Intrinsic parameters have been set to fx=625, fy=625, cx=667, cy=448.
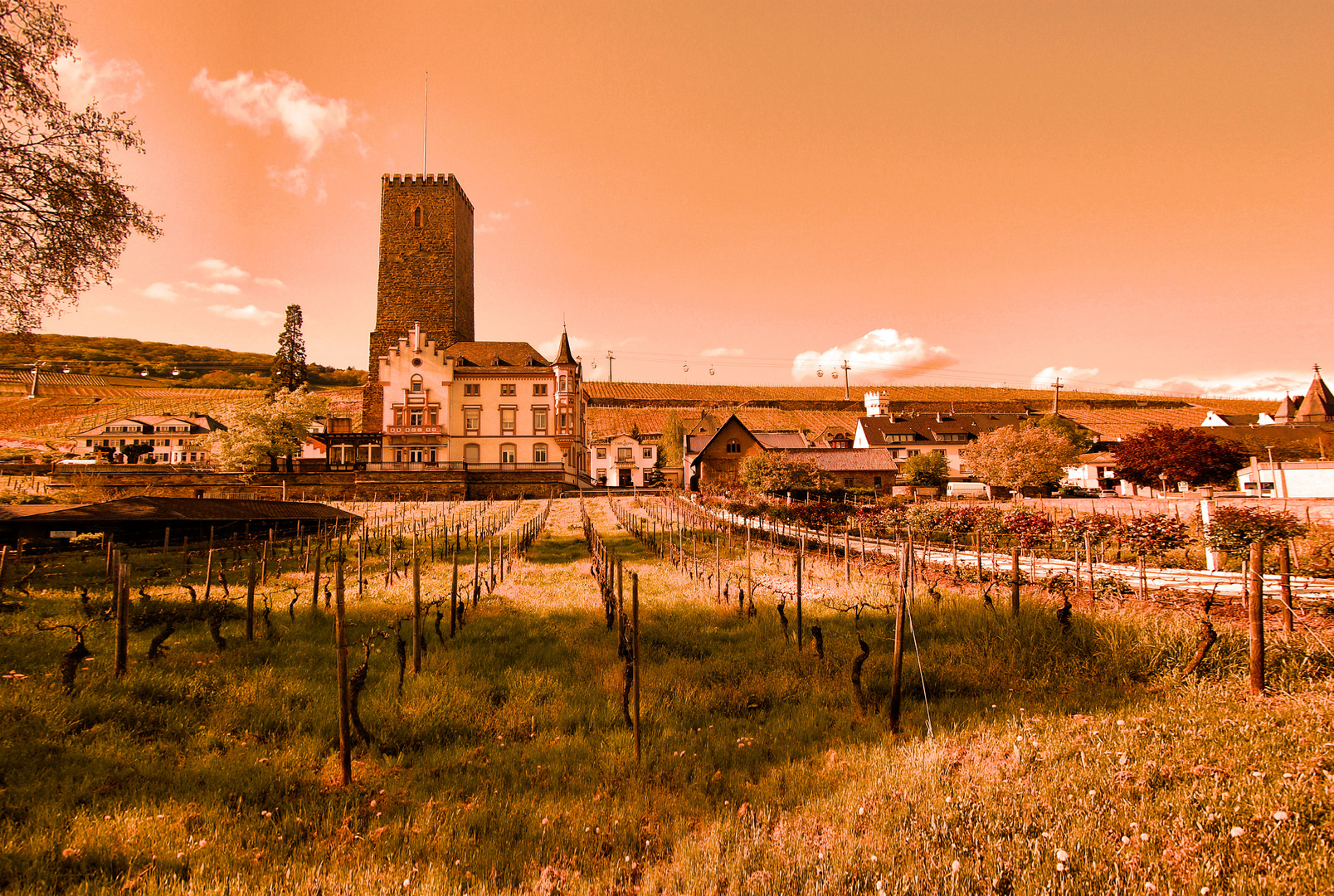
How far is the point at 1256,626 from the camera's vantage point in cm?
705

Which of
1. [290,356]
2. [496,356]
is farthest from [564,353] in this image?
[290,356]

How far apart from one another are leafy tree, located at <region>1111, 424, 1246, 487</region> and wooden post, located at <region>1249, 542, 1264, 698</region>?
57.0 meters

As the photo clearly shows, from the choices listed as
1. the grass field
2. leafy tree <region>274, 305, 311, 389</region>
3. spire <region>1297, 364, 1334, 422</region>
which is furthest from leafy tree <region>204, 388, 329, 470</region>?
spire <region>1297, 364, 1334, 422</region>

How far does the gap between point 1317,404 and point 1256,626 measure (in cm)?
11315

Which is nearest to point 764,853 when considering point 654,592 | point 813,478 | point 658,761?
point 658,761

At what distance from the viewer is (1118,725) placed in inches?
257

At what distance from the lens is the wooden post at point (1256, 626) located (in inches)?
267

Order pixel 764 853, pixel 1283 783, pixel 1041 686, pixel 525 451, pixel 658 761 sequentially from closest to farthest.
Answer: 1. pixel 764 853
2. pixel 1283 783
3. pixel 658 761
4. pixel 1041 686
5. pixel 525 451

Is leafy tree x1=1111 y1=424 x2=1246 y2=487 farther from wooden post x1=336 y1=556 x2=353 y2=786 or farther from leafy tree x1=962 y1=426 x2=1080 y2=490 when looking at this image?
wooden post x1=336 y1=556 x2=353 y2=786

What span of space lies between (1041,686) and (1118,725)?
1.48 m

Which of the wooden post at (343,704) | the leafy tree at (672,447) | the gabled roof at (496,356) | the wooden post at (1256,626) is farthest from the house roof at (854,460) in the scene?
the wooden post at (343,704)

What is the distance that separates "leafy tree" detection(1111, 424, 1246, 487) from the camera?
2031 inches

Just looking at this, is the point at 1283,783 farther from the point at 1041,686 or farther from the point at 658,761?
the point at 658,761

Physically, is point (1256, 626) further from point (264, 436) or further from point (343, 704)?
point (264, 436)
